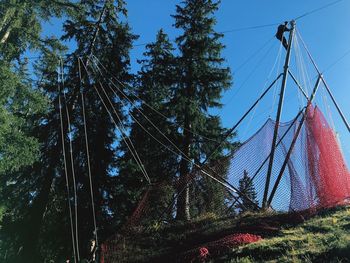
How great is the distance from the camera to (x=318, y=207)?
10.9m

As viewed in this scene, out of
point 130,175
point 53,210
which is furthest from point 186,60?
point 53,210

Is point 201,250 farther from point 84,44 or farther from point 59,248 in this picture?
point 84,44

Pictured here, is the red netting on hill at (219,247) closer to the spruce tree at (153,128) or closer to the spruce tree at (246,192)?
the spruce tree at (246,192)

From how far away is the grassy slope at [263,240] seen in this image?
7684 mm

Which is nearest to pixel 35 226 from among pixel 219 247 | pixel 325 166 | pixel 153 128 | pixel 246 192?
pixel 153 128

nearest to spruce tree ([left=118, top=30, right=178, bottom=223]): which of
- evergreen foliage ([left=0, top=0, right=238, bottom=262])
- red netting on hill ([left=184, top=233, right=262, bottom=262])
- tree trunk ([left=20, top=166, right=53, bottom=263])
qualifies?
evergreen foliage ([left=0, top=0, right=238, bottom=262])

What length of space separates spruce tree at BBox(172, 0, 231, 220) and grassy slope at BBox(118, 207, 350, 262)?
23.9 feet

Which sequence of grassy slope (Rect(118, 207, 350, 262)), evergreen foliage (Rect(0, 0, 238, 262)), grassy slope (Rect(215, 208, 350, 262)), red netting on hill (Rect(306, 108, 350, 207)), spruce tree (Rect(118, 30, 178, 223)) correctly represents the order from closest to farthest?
1. grassy slope (Rect(215, 208, 350, 262))
2. grassy slope (Rect(118, 207, 350, 262))
3. red netting on hill (Rect(306, 108, 350, 207))
4. evergreen foliage (Rect(0, 0, 238, 262))
5. spruce tree (Rect(118, 30, 178, 223))

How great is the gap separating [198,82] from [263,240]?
13800mm

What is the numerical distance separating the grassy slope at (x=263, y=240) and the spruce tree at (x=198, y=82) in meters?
7.27

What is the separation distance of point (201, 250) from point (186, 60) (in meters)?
14.8

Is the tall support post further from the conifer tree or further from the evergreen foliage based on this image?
the conifer tree

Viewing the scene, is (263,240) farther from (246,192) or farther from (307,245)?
(246,192)

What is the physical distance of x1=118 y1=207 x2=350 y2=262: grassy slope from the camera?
7.68m
